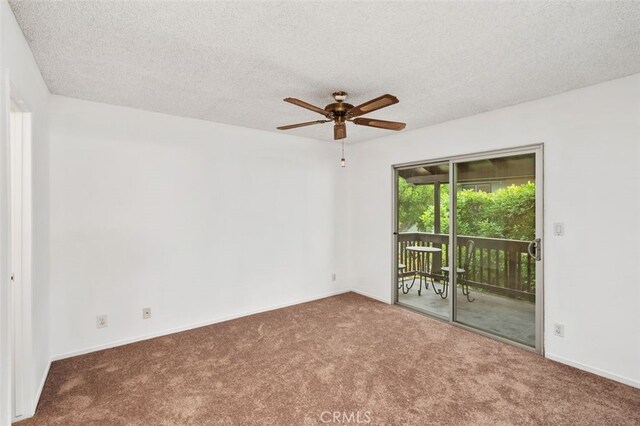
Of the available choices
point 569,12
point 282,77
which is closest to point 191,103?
point 282,77

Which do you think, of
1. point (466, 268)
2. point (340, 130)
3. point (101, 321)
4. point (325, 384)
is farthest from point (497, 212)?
point (101, 321)

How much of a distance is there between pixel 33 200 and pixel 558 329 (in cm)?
457

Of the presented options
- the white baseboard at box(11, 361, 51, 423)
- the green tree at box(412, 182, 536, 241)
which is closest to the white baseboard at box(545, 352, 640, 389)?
the green tree at box(412, 182, 536, 241)

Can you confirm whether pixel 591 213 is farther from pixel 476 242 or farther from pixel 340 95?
pixel 340 95

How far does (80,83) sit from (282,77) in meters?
1.80

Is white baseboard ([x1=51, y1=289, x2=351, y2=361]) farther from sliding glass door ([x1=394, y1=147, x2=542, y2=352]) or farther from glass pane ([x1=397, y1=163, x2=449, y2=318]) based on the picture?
sliding glass door ([x1=394, y1=147, x2=542, y2=352])

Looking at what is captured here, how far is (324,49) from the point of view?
209cm

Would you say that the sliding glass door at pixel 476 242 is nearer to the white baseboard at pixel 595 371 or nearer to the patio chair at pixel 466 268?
the patio chair at pixel 466 268

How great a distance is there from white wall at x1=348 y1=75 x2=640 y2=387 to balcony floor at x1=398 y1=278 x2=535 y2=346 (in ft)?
0.88

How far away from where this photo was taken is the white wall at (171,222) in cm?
302

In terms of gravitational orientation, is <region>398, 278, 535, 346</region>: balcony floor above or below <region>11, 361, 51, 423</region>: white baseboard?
above

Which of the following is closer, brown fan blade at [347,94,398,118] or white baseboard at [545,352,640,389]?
brown fan blade at [347,94,398,118]

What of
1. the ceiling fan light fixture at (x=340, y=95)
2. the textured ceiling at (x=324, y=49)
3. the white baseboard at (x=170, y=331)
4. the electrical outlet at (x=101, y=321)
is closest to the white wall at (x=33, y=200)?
the textured ceiling at (x=324, y=49)

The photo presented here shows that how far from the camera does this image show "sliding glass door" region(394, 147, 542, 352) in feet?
10.6
